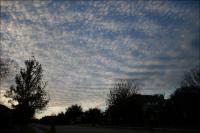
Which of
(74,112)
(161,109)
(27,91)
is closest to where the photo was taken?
(27,91)

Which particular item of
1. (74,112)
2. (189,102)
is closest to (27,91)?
(189,102)

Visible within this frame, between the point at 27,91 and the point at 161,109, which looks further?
the point at 161,109

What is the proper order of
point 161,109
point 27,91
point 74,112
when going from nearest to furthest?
point 27,91
point 161,109
point 74,112

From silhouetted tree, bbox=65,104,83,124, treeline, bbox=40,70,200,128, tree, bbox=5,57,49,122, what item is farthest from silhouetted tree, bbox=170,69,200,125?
silhouetted tree, bbox=65,104,83,124

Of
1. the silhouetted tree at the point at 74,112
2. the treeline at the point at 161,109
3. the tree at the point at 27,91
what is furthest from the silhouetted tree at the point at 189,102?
the silhouetted tree at the point at 74,112

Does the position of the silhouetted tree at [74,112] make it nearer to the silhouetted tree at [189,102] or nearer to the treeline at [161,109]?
the treeline at [161,109]

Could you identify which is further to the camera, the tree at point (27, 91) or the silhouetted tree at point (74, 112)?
the silhouetted tree at point (74, 112)

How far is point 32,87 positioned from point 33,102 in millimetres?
3100

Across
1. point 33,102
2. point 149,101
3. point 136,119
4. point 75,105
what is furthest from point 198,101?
point 75,105

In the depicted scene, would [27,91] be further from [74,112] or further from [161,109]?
[74,112]

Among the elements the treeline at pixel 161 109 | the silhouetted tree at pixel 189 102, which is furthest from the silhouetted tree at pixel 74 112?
the silhouetted tree at pixel 189 102

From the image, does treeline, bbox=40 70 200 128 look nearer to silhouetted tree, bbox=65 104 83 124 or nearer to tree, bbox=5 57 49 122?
tree, bbox=5 57 49 122

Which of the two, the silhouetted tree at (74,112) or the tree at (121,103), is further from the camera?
the silhouetted tree at (74,112)

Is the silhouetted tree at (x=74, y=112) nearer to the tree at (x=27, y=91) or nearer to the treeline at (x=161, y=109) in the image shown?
the treeline at (x=161, y=109)
